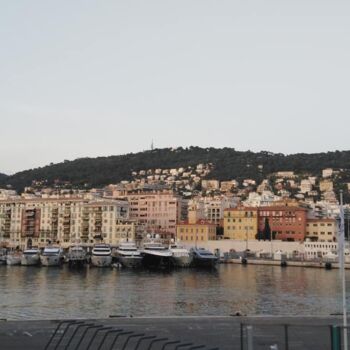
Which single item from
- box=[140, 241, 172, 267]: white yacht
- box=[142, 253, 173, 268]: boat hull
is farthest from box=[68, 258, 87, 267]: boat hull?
box=[142, 253, 173, 268]: boat hull

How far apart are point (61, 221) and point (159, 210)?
22425 mm

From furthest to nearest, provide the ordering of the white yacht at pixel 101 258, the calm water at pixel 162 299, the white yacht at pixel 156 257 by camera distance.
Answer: the white yacht at pixel 101 258 → the white yacht at pixel 156 257 → the calm water at pixel 162 299

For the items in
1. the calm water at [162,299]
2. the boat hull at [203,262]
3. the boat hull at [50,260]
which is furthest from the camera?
the boat hull at [50,260]

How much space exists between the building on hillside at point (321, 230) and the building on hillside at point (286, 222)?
55.0 inches

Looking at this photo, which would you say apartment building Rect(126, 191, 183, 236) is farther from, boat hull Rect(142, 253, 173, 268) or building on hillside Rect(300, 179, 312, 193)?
building on hillside Rect(300, 179, 312, 193)

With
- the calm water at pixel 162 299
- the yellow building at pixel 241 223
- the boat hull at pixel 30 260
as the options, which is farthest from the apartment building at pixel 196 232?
the calm water at pixel 162 299

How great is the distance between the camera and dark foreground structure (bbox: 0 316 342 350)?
15.8 metres

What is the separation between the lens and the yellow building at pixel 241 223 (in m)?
121

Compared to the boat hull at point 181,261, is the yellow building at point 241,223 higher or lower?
higher

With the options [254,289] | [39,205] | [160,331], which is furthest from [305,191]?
[160,331]

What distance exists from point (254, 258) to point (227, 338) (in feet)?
285

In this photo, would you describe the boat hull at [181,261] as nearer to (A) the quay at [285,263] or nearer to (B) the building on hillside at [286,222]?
(A) the quay at [285,263]

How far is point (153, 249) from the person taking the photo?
90.4 metres

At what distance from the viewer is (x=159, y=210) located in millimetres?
143875
